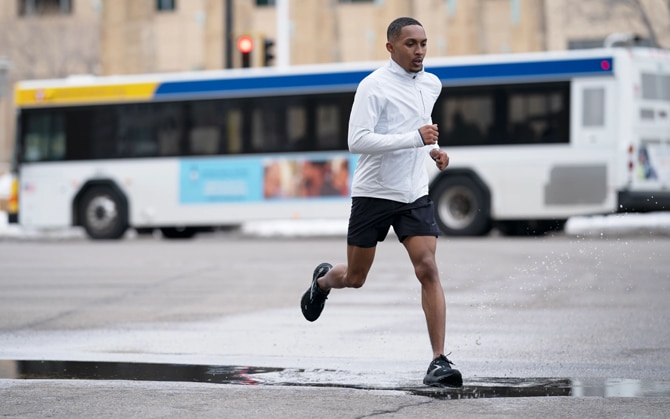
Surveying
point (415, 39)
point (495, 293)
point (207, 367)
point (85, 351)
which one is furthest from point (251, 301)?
point (415, 39)

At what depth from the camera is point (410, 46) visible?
7613 millimetres

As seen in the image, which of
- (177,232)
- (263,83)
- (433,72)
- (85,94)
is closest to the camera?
(433,72)

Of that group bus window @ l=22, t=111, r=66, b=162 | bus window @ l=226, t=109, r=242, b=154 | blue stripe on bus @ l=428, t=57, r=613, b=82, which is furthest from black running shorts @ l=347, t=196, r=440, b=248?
bus window @ l=22, t=111, r=66, b=162

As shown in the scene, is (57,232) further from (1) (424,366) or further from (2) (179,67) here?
(1) (424,366)

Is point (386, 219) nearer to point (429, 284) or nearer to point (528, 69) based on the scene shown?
point (429, 284)

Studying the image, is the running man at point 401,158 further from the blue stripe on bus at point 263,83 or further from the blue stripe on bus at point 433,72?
the blue stripe on bus at point 263,83

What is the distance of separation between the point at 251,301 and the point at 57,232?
19965 mm

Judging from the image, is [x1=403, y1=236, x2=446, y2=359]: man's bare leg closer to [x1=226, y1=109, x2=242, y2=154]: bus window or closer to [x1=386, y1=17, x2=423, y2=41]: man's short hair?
[x1=386, y1=17, x2=423, y2=41]: man's short hair

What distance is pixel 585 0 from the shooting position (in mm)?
42812

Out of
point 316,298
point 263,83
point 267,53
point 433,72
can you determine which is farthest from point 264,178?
point 316,298

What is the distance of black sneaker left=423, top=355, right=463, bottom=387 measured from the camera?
7270 mm

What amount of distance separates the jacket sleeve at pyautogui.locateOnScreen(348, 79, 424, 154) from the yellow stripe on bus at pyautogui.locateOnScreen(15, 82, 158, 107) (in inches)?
762

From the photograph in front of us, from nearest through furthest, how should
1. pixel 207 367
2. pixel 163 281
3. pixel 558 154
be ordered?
pixel 207 367 → pixel 163 281 → pixel 558 154

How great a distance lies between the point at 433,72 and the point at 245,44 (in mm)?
5183
